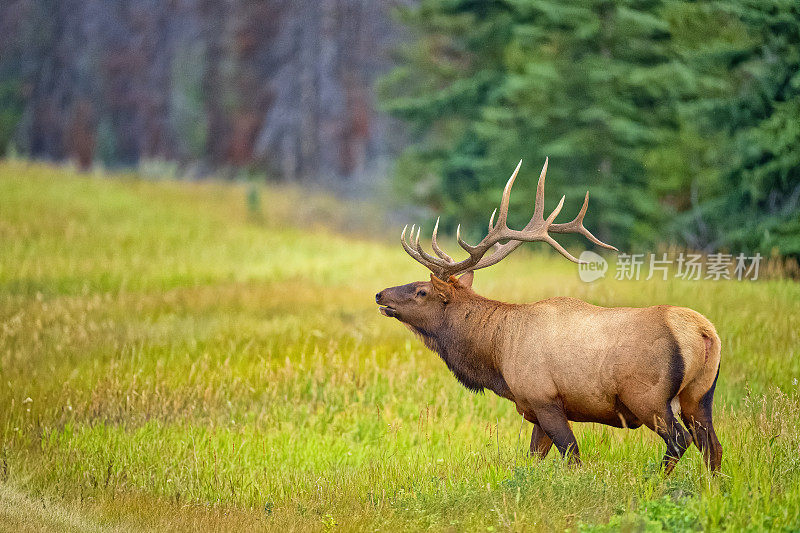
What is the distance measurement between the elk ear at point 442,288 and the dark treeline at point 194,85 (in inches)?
1231

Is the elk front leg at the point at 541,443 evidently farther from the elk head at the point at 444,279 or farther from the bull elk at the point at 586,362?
the elk head at the point at 444,279

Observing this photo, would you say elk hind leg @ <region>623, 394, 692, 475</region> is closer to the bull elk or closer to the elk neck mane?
the bull elk

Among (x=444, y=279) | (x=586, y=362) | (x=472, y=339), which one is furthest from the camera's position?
(x=444, y=279)

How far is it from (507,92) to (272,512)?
563 inches

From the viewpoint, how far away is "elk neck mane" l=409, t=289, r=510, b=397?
6391mm

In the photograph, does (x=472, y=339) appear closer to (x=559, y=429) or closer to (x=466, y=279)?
(x=466, y=279)

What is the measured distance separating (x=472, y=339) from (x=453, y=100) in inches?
631

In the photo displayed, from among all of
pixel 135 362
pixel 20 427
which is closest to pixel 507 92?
pixel 135 362

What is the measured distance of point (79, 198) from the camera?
77.3 feet

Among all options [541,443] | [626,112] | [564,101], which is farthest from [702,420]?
[564,101]

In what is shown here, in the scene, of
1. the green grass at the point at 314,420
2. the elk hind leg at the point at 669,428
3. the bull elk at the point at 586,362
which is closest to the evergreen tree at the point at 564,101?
the green grass at the point at 314,420

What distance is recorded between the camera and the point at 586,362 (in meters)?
5.63

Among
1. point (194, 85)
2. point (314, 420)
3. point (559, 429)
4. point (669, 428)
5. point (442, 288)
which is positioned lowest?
point (314, 420)

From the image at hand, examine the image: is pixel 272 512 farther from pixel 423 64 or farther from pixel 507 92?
pixel 423 64
